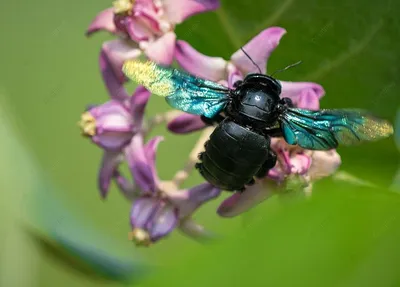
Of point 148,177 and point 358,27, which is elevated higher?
point 358,27

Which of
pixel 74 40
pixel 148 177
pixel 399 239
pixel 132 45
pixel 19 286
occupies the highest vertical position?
pixel 399 239

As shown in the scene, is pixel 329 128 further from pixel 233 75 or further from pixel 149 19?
pixel 149 19

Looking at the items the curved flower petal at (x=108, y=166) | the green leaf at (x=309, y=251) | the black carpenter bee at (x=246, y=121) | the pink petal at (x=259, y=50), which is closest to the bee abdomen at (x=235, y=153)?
the black carpenter bee at (x=246, y=121)

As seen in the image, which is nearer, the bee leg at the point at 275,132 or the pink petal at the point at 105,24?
the bee leg at the point at 275,132

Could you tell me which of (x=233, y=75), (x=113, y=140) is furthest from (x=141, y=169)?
(x=233, y=75)

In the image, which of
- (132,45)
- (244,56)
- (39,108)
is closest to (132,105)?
(132,45)

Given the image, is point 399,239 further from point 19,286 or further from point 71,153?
point 71,153

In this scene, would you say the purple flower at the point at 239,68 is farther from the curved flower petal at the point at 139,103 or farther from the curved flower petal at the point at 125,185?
the curved flower petal at the point at 125,185
